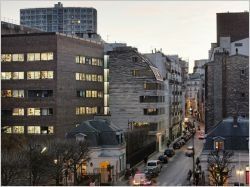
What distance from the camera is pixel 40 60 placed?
111 feet

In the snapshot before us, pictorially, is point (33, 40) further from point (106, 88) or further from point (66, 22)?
point (66, 22)

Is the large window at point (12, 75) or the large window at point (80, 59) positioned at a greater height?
the large window at point (80, 59)

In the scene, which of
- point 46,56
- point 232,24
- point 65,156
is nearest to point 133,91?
point 46,56

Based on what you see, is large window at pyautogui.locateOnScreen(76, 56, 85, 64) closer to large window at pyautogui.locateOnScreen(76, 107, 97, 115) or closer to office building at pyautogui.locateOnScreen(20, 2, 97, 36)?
large window at pyautogui.locateOnScreen(76, 107, 97, 115)

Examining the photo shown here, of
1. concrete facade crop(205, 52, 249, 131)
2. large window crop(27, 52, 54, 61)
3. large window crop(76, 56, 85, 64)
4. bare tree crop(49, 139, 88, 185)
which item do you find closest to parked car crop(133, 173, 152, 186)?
bare tree crop(49, 139, 88, 185)

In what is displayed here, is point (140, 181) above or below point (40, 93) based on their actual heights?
below

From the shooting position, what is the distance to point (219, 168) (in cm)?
1780

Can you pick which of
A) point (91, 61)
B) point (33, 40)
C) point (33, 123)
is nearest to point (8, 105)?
point (33, 123)

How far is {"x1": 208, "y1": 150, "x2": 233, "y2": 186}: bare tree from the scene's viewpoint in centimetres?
1773

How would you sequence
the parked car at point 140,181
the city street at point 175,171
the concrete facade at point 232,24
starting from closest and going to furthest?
the parked car at point 140,181 < the city street at point 175,171 < the concrete facade at point 232,24

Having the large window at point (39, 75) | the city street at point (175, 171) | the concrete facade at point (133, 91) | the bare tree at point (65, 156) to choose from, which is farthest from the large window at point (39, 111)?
the bare tree at point (65, 156)

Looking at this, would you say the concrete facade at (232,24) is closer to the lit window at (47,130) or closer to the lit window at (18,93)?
the lit window at (47,130)

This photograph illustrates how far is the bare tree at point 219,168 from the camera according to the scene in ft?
58.2

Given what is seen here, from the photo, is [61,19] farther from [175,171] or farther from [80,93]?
[175,171]
